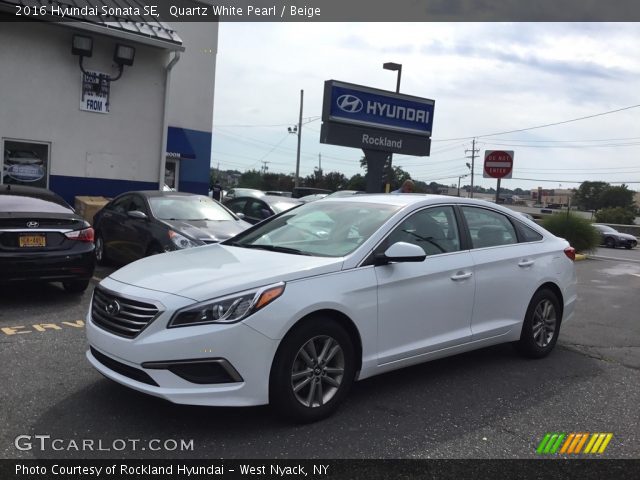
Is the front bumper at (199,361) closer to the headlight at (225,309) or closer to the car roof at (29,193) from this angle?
the headlight at (225,309)

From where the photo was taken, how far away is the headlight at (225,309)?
11.4 ft

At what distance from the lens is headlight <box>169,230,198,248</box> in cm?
802

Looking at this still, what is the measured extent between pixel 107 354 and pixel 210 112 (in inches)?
668

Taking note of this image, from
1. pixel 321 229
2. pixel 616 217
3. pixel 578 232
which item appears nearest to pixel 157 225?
pixel 321 229

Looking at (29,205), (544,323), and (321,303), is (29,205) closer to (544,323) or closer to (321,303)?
(321,303)

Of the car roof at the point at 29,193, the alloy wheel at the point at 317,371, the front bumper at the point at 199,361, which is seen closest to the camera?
the front bumper at the point at 199,361

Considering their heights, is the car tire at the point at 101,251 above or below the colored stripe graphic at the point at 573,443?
above

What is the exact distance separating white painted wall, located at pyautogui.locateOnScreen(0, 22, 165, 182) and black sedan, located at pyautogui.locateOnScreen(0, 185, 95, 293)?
607cm

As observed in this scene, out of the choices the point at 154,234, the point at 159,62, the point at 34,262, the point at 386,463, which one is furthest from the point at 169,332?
the point at 159,62

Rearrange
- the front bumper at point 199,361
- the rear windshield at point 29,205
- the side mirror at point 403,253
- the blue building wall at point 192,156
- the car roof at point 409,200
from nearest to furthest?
1. the front bumper at point 199,361
2. the side mirror at point 403,253
3. the car roof at point 409,200
4. the rear windshield at point 29,205
5. the blue building wall at point 192,156

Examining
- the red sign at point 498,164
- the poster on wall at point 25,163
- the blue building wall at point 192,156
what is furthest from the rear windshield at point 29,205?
the blue building wall at point 192,156

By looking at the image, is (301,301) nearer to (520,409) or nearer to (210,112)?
(520,409)

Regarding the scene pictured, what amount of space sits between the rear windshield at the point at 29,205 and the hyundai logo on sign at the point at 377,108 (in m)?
6.39

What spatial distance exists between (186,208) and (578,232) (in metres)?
13.7
